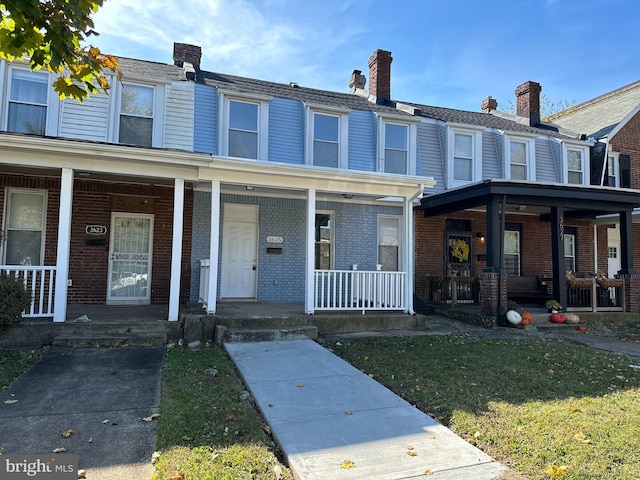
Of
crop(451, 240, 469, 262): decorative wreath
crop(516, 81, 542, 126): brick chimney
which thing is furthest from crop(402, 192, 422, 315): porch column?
crop(516, 81, 542, 126): brick chimney

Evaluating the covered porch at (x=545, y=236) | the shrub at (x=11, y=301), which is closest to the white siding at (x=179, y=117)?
the shrub at (x=11, y=301)

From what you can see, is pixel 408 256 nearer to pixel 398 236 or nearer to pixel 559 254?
pixel 398 236

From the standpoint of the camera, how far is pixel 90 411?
12.5 feet

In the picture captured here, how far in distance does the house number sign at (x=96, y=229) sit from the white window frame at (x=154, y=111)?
1.94m

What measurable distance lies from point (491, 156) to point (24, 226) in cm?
1242

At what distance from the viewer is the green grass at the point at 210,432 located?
2.83m

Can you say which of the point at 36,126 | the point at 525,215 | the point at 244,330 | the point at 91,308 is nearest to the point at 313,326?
the point at 244,330

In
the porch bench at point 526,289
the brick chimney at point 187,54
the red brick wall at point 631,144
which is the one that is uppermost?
the brick chimney at point 187,54

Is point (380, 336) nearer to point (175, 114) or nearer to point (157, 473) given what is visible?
point (157, 473)

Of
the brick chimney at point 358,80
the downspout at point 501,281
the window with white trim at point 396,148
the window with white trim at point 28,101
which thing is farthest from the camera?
the brick chimney at point 358,80

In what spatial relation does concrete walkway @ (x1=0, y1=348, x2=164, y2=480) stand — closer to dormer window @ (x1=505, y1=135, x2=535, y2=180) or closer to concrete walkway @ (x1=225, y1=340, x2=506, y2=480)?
concrete walkway @ (x1=225, y1=340, x2=506, y2=480)

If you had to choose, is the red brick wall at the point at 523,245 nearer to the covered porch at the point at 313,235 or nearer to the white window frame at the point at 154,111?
the covered porch at the point at 313,235

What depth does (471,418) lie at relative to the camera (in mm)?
3814

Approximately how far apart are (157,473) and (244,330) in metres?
4.18
